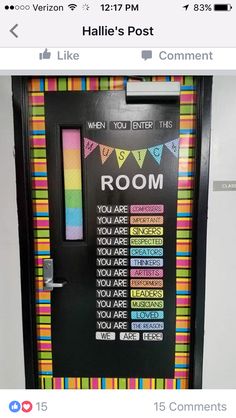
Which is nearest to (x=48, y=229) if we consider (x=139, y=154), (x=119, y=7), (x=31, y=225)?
(x=31, y=225)

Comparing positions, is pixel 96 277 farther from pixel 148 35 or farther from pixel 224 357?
pixel 148 35

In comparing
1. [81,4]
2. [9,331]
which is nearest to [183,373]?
[9,331]

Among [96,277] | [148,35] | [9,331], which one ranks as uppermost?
[148,35]

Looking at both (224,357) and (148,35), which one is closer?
(148,35)

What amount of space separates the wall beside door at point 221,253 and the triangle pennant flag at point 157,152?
244 mm

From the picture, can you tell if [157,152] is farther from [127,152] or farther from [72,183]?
[72,183]

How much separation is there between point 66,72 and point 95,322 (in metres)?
1.17

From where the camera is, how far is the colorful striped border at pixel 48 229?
4.20 feet

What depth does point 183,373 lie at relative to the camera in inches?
57.2
